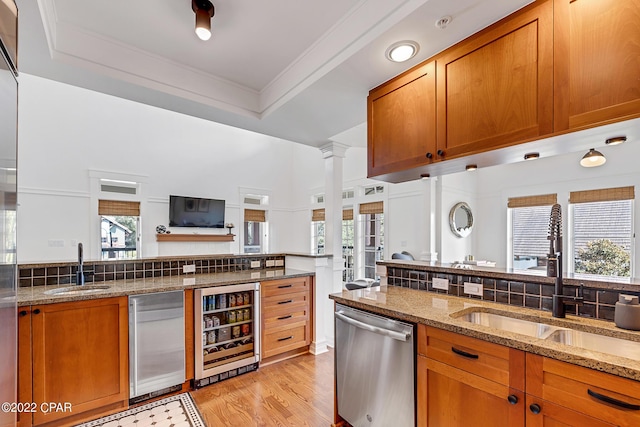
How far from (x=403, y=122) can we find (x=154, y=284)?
2.29 metres

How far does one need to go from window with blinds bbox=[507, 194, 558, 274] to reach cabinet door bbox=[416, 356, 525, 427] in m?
5.20

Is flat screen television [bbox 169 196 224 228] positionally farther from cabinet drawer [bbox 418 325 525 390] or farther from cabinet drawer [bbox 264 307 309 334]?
cabinet drawer [bbox 418 325 525 390]

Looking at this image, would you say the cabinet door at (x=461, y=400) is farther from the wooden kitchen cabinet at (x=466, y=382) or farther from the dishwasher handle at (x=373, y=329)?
the dishwasher handle at (x=373, y=329)

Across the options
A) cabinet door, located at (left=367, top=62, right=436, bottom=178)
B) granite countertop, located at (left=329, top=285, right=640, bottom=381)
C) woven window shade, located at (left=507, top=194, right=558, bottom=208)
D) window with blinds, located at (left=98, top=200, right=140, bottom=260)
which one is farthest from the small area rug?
woven window shade, located at (left=507, top=194, right=558, bottom=208)

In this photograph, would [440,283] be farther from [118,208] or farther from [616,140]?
[118,208]

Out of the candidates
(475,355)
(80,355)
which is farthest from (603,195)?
(80,355)

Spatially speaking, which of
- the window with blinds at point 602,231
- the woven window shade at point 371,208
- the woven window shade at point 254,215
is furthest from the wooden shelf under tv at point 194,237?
the window with blinds at point 602,231

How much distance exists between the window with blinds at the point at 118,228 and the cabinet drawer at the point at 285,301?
4160 mm

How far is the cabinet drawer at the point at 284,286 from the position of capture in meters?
2.86

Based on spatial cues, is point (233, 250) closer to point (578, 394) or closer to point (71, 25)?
point (71, 25)

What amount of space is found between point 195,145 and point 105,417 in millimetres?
5584

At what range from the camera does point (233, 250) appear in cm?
697

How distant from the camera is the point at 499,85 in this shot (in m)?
1.50

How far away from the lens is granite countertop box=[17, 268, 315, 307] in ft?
6.28
